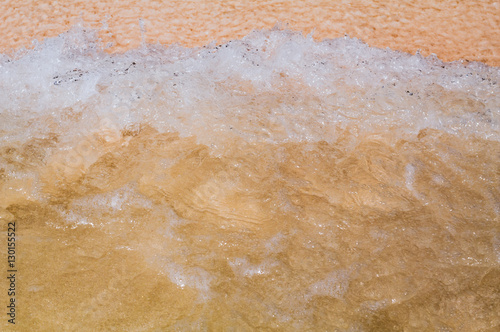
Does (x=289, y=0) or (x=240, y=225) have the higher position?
(x=289, y=0)

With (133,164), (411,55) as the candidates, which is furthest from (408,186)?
(133,164)

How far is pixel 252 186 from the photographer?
1.29 m

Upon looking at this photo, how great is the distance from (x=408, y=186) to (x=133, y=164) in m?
0.78

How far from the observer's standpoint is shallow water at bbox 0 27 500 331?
107 centimetres

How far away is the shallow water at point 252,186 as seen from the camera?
107 centimetres

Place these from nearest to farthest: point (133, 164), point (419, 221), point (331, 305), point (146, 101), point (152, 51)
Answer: point (331, 305) < point (419, 221) < point (133, 164) < point (146, 101) < point (152, 51)

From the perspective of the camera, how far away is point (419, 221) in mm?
1190

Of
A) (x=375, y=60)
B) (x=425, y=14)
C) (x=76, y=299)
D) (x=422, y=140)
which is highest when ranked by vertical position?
(x=425, y=14)

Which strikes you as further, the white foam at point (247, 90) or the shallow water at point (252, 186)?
the white foam at point (247, 90)

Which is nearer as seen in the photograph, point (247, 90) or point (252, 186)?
point (252, 186)

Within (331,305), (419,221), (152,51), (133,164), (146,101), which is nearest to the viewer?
(331,305)

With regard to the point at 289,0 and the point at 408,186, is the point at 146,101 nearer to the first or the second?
the point at 289,0

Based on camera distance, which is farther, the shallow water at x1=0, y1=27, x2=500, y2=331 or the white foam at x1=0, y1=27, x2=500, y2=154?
the white foam at x1=0, y1=27, x2=500, y2=154

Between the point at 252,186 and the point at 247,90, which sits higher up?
the point at 247,90
